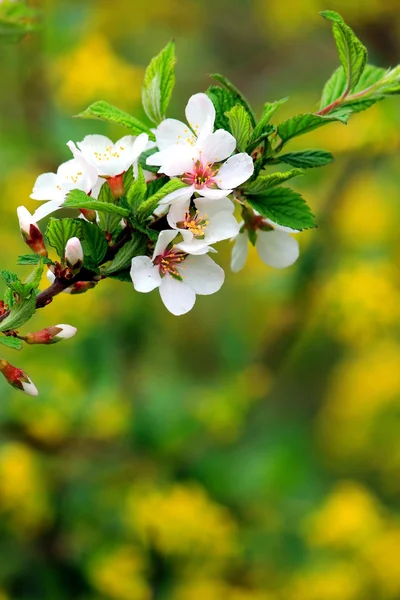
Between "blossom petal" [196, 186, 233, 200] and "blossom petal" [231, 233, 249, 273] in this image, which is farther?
"blossom petal" [231, 233, 249, 273]

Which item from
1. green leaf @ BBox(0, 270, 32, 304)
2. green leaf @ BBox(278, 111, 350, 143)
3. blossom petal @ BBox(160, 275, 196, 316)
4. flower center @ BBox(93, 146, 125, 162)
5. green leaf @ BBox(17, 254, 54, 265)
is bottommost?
blossom petal @ BBox(160, 275, 196, 316)

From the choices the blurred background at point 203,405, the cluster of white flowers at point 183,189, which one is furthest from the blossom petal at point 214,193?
the blurred background at point 203,405

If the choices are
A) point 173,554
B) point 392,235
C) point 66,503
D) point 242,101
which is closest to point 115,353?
Answer: point 66,503

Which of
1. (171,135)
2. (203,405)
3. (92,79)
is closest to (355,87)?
(171,135)

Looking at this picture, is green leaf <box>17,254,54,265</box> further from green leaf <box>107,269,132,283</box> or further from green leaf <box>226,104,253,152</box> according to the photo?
green leaf <box>226,104,253,152</box>

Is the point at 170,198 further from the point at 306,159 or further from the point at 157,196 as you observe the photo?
the point at 306,159

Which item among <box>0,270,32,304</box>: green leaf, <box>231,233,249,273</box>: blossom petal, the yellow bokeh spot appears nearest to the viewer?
<box>0,270,32,304</box>: green leaf

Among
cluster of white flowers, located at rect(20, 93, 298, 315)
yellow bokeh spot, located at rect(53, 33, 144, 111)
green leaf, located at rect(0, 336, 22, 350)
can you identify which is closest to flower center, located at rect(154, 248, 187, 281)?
cluster of white flowers, located at rect(20, 93, 298, 315)

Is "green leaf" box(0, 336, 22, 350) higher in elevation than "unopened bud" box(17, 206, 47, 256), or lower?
lower

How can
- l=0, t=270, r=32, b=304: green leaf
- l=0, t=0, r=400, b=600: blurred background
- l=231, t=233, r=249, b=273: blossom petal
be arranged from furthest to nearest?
l=0, t=0, r=400, b=600: blurred background → l=231, t=233, r=249, b=273: blossom petal → l=0, t=270, r=32, b=304: green leaf
